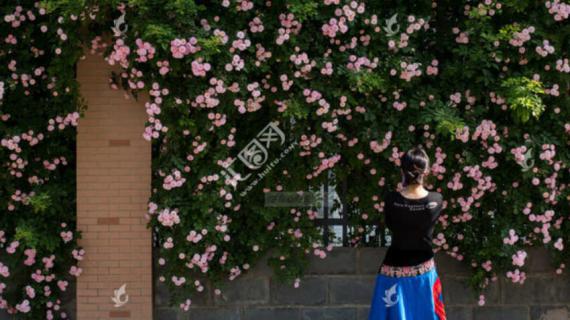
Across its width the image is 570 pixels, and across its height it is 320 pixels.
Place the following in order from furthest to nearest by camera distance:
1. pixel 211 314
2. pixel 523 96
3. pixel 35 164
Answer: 1. pixel 211 314
2. pixel 35 164
3. pixel 523 96

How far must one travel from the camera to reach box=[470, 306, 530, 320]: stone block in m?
7.24

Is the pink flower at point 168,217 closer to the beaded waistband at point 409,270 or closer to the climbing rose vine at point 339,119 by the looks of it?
the climbing rose vine at point 339,119

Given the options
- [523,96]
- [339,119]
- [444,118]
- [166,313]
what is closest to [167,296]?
[166,313]

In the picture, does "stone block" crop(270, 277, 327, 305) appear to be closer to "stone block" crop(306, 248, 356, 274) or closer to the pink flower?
"stone block" crop(306, 248, 356, 274)

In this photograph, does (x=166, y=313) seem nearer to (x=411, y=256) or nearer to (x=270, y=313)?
(x=270, y=313)

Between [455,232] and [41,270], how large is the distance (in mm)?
3504

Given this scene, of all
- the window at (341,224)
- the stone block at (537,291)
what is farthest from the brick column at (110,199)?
the stone block at (537,291)

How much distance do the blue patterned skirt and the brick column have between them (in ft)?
7.62

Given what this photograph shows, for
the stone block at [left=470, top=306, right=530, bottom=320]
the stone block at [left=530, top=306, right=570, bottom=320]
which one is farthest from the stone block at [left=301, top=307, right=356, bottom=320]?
the stone block at [left=530, top=306, right=570, bottom=320]

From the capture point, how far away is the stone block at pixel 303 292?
7.13 meters

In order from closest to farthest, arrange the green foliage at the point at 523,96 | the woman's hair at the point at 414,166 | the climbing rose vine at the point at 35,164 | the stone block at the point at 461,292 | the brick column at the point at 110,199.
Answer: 1. the woman's hair at the point at 414,166
2. the green foliage at the point at 523,96
3. the climbing rose vine at the point at 35,164
4. the brick column at the point at 110,199
5. the stone block at the point at 461,292

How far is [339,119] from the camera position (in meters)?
6.87

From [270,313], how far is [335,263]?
707 millimetres

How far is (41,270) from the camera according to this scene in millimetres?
6902
